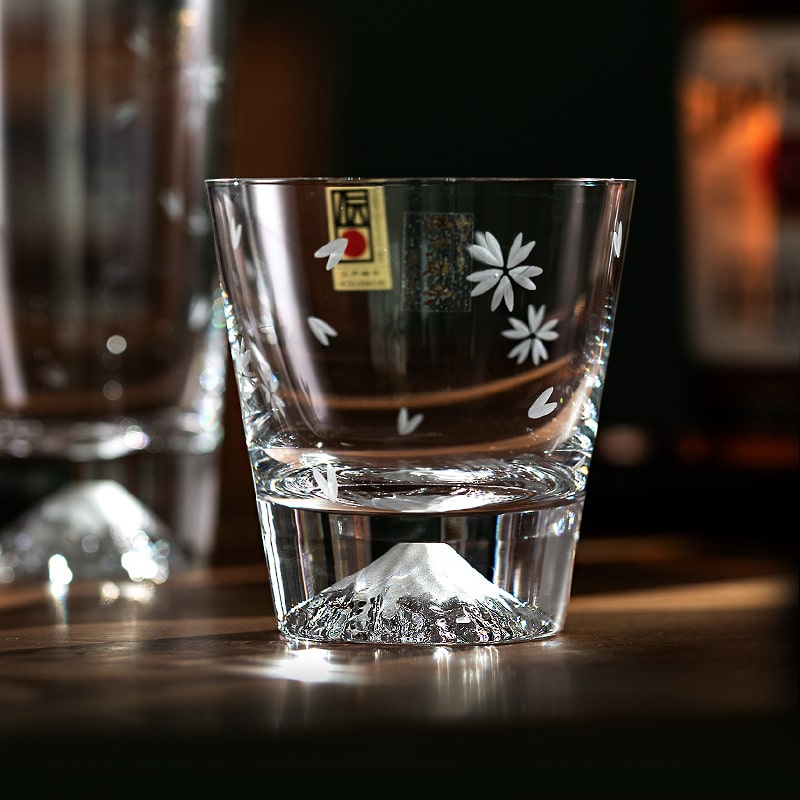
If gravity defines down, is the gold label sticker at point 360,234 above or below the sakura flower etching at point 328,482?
above

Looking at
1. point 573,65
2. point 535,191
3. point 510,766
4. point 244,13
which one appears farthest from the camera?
point 244,13

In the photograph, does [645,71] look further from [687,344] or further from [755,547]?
[755,547]

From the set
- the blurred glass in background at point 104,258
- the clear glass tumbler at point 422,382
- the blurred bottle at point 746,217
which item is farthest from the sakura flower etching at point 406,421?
the blurred bottle at point 746,217

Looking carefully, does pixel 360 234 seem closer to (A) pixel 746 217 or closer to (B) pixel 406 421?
(B) pixel 406 421

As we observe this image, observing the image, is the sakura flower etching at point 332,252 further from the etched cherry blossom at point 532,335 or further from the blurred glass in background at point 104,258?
the blurred glass in background at point 104,258

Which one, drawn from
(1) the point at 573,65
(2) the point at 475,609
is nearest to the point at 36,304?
(2) the point at 475,609

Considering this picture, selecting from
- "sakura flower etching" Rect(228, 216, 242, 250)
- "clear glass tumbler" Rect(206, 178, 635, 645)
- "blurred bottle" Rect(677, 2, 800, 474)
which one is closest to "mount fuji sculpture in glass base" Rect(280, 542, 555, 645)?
"clear glass tumbler" Rect(206, 178, 635, 645)

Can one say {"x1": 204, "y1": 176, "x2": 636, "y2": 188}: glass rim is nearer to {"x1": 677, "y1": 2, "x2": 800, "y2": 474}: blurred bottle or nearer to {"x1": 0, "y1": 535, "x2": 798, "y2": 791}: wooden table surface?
{"x1": 0, "y1": 535, "x2": 798, "y2": 791}: wooden table surface
